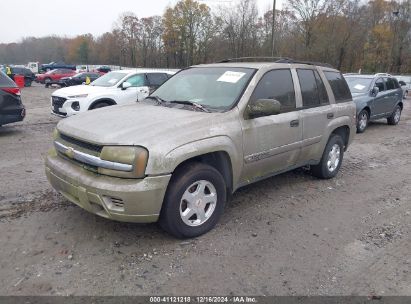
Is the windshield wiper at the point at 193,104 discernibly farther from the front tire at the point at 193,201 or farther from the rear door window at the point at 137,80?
the rear door window at the point at 137,80

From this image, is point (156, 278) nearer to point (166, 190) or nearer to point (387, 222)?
point (166, 190)

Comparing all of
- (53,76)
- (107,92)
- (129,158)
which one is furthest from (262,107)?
(53,76)

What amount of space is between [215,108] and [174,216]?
51.7 inches

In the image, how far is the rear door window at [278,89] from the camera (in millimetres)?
4355

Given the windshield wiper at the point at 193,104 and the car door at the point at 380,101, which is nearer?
the windshield wiper at the point at 193,104

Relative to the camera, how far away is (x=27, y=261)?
3307 millimetres

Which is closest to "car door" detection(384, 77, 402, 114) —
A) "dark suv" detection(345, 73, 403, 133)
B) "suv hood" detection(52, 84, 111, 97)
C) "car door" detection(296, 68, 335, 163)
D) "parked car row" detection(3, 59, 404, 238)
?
"dark suv" detection(345, 73, 403, 133)

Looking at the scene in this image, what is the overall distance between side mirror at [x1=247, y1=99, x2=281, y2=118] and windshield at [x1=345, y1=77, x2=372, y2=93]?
7.83 m

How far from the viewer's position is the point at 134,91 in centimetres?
1036

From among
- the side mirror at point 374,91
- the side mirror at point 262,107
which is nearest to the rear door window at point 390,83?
the side mirror at point 374,91

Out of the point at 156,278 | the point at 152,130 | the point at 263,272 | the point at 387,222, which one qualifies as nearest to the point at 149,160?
the point at 152,130

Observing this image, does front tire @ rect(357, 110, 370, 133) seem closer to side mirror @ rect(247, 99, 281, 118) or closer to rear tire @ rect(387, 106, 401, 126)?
rear tire @ rect(387, 106, 401, 126)

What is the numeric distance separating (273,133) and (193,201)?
1.40m

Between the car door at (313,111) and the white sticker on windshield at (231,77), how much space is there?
3.44ft
